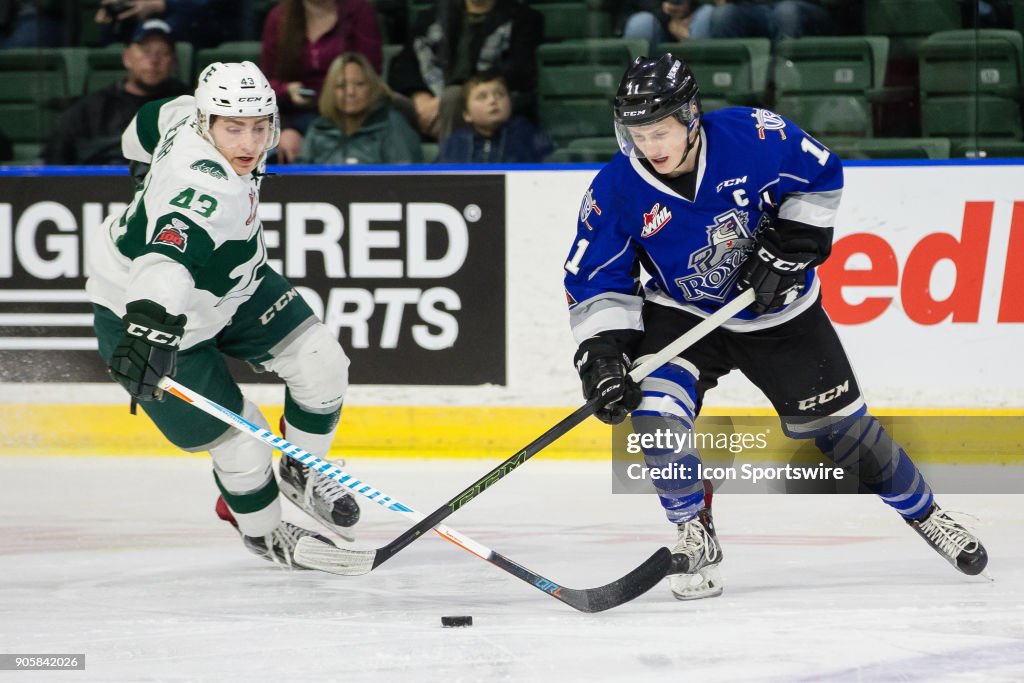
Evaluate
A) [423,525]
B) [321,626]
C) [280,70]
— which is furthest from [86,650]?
[280,70]

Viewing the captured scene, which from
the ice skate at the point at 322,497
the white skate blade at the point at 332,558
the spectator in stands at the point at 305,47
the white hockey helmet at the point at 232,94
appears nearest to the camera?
the white hockey helmet at the point at 232,94

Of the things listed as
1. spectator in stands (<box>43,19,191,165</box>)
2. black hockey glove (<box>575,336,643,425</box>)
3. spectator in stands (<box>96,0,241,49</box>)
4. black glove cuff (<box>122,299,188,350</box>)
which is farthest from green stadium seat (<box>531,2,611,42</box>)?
black glove cuff (<box>122,299,188,350</box>)

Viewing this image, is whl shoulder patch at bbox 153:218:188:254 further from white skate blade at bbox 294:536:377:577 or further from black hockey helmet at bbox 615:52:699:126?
black hockey helmet at bbox 615:52:699:126


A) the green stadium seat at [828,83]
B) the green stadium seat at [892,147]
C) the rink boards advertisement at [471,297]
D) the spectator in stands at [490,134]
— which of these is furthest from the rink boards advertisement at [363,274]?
the green stadium seat at [892,147]

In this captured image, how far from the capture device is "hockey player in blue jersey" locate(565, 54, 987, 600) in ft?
9.48

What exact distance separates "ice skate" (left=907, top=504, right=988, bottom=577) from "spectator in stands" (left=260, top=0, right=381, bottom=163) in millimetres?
2625

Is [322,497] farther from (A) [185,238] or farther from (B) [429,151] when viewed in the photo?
(B) [429,151]

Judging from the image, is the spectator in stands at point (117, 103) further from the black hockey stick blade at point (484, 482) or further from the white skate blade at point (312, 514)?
the black hockey stick blade at point (484, 482)

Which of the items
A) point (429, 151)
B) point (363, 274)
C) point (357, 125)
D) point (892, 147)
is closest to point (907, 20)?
point (892, 147)

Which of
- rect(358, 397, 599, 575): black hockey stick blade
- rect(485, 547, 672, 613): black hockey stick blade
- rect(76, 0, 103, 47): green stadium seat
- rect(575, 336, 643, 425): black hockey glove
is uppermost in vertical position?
rect(76, 0, 103, 47): green stadium seat

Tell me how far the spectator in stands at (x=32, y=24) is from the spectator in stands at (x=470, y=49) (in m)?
1.30

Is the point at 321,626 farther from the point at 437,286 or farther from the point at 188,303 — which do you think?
the point at 437,286

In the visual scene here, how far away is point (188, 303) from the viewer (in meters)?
3.02

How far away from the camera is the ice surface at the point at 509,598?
2531 millimetres
